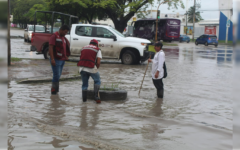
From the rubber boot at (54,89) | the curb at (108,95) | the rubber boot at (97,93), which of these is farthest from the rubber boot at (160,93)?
the rubber boot at (54,89)

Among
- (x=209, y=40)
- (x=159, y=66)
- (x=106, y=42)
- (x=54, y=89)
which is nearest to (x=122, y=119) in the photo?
(x=159, y=66)

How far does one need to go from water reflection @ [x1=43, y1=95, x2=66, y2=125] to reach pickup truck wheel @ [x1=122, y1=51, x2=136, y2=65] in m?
7.91

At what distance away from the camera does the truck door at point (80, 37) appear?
14.5 metres

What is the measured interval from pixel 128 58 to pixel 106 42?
133cm

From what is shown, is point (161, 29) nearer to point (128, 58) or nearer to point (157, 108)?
point (128, 58)

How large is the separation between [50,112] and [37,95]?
164 cm

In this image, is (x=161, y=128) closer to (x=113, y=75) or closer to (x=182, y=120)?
(x=182, y=120)

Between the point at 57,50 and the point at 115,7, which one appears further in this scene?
the point at 115,7

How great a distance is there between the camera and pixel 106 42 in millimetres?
14492

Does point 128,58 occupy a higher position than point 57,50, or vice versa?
point 57,50

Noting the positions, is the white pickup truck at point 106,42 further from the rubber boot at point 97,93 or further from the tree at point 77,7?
the tree at point 77,7

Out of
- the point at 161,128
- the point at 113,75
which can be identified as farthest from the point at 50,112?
the point at 113,75

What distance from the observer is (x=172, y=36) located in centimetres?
4322

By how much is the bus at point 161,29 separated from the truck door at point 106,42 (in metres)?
29.0
